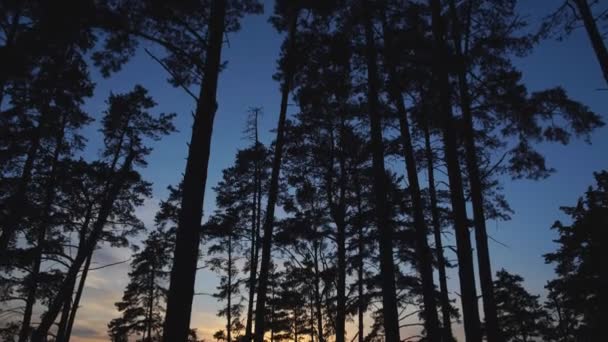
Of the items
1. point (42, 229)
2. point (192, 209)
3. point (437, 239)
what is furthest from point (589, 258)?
point (42, 229)

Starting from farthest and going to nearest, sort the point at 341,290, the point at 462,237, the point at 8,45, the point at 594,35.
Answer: the point at 341,290, the point at 8,45, the point at 594,35, the point at 462,237

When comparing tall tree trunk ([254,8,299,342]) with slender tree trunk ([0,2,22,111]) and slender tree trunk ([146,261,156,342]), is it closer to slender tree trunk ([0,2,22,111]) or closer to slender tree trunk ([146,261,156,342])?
slender tree trunk ([0,2,22,111])

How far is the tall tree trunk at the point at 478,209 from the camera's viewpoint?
8.52m

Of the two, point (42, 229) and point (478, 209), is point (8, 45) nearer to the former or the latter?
point (42, 229)

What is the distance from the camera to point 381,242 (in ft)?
27.4

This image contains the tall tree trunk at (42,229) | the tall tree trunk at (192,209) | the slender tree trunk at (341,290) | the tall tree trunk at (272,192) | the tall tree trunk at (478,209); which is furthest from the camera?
the tall tree trunk at (42,229)

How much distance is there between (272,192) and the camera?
1129 cm

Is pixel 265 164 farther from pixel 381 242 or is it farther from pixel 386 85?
pixel 381 242

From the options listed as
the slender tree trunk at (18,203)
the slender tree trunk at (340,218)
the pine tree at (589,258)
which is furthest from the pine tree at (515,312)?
the slender tree trunk at (18,203)

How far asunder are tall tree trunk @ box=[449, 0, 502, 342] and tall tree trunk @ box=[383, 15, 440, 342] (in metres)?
1.24

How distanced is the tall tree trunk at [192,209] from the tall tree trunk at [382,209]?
437 cm

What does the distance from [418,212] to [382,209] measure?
205cm

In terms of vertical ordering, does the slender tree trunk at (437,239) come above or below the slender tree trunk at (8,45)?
below

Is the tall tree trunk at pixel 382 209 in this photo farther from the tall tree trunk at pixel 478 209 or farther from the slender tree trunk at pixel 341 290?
the slender tree trunk at pixel 341 290
